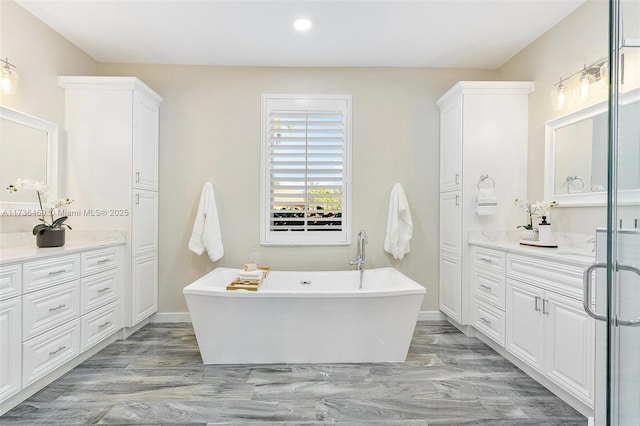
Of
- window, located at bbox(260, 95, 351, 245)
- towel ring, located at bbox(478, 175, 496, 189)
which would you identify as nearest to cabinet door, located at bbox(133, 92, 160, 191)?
window, located at bbox(260, 95, 351, 245)

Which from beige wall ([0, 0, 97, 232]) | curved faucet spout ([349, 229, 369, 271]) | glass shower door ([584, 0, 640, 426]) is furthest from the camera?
curved faucet spout ([349, 229, 369, 271])

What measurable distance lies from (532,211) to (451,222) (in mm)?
707

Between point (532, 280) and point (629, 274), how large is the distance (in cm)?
173

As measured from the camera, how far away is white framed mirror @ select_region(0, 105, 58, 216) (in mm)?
2559

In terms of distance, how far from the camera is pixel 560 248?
2.68 meters

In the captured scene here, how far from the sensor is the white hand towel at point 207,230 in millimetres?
3539

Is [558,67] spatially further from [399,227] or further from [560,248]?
[399,227]

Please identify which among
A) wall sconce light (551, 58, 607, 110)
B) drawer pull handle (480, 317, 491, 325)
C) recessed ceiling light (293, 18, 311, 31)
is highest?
recessed ceiling light (293, 18, 311, 31)

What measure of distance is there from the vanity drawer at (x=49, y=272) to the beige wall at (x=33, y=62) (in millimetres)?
585

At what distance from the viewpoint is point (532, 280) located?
244 centimetres

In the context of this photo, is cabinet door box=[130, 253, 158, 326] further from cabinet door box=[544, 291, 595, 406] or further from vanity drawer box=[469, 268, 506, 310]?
cabinet door box=[544, 291, 595, 406]

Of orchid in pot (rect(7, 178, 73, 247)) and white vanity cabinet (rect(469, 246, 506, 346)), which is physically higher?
orchid in pot (rect(7, 178, 73, 247))

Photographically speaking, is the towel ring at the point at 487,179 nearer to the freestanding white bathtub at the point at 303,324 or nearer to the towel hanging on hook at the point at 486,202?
the towel hanging on hook at the point at 486,202

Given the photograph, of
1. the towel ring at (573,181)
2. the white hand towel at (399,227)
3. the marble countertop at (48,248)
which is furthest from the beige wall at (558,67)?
the marble countertop at (48,248)
